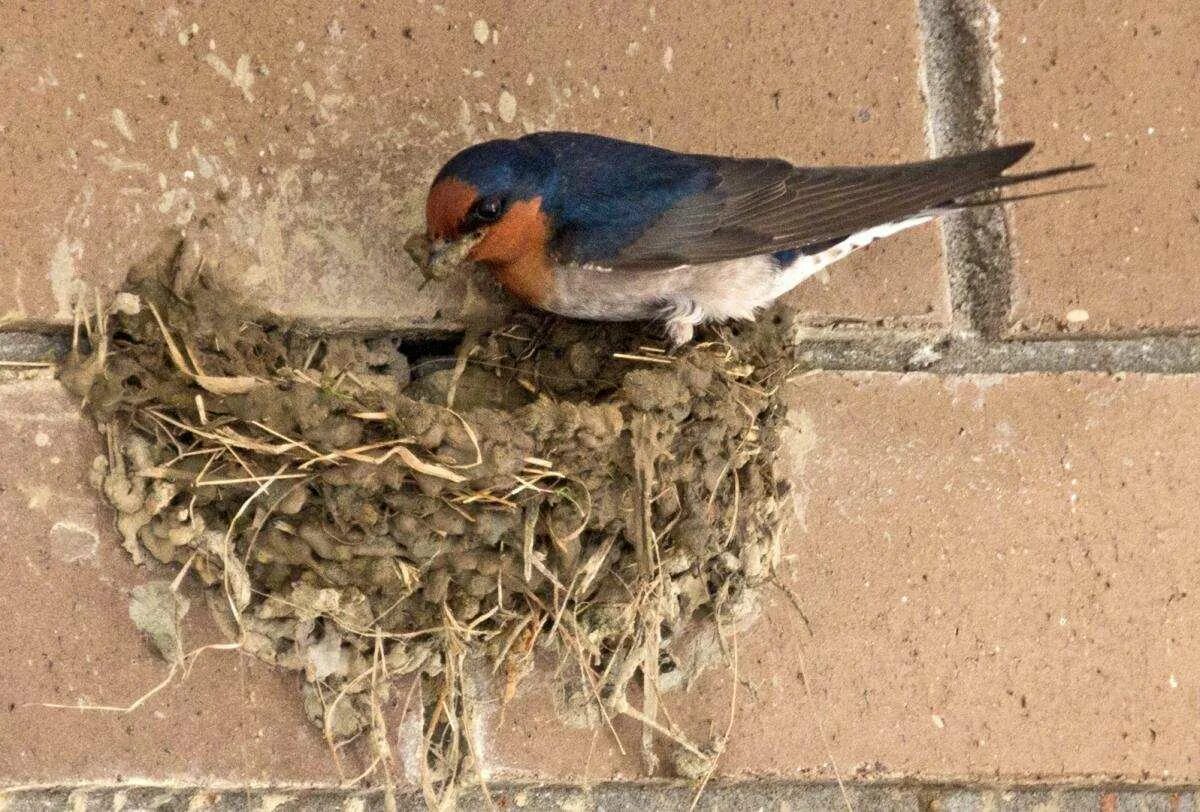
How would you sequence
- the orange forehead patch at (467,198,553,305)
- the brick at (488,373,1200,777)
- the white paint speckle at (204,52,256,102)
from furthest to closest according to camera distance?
the brick at (488,373,1200,777) < the orange forehead patch at (467,198,553,305) < the white paint speckle at (204,52,256,102)

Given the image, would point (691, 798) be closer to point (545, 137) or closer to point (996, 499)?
point (996, 499)

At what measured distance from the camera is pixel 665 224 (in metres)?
1.63

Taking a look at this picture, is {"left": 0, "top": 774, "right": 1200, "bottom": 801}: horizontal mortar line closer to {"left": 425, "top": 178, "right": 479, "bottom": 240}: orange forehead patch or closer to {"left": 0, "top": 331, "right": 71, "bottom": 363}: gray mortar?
{"left": 0, "top": 331, "right": 71, "bottom": 363}: gray mortar

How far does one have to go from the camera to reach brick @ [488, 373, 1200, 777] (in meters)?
1.70

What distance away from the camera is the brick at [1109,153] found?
1.75 meters

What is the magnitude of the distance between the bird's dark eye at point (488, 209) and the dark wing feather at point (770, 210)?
0.17m

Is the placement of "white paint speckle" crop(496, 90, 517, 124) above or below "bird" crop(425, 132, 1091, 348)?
above

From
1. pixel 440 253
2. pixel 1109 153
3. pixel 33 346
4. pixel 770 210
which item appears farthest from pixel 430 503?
pixel 1109 153

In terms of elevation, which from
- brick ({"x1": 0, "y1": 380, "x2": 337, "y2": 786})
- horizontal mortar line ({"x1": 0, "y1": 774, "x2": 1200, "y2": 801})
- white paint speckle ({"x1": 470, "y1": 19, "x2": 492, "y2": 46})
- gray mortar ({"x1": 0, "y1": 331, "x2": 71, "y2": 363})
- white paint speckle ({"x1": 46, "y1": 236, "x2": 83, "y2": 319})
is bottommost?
horizontal mortar line ({"x1": 0, "y1": 774, "x2": 1200, "y2": 801})

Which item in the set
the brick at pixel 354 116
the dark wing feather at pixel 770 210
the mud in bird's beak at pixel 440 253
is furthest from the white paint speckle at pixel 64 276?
the dark wing feather at pixel 770 210

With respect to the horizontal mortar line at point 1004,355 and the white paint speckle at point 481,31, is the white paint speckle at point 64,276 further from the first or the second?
the horizontal mortar line at point 1004,355

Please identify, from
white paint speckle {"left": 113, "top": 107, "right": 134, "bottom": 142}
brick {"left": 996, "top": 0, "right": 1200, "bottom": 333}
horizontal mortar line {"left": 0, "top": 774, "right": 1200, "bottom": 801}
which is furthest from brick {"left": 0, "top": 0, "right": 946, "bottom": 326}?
horizontal mortar line {"left": 0, "top": 774, "right": 1200, "bottom": 801}

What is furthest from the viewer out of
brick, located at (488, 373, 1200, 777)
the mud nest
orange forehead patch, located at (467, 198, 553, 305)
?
brick, located at (488, 373, 1200, 777)

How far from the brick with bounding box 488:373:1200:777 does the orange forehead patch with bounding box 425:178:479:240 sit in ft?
1.66
